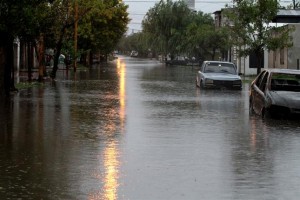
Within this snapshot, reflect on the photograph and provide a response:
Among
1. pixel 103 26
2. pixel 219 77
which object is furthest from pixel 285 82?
pixel 103 26

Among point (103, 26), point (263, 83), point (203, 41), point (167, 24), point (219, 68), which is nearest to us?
point (263, 83)

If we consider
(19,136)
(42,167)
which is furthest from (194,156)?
(19,136)

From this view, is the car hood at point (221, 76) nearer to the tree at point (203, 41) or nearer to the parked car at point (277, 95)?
the parked car at point (277, 95)

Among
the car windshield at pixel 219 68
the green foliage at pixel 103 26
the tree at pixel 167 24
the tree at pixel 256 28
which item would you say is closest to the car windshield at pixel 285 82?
the car windshield at pixel 219 68

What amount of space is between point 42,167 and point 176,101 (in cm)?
1467

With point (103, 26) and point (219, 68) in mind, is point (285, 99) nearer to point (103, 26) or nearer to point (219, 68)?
point (219, 68)

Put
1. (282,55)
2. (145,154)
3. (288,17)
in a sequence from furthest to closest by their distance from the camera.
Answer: (288,17) < (282,55) < (145,154)

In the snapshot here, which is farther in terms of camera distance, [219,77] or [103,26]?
[103,26]

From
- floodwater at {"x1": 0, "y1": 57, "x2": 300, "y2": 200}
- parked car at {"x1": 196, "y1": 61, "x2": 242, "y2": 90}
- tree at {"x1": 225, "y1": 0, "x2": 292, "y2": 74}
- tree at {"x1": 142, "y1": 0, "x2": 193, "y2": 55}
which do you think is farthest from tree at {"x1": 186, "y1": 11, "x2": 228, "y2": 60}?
floodwater at {"x1": 0, "y1": 57, "x2": 300, "y2": 200}

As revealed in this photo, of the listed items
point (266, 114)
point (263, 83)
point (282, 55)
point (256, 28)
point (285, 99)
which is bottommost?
point (266, 114)

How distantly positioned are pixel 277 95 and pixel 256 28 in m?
28.8

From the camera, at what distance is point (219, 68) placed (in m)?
34.8

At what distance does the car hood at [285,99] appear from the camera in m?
17.2

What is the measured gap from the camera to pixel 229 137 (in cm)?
1401
